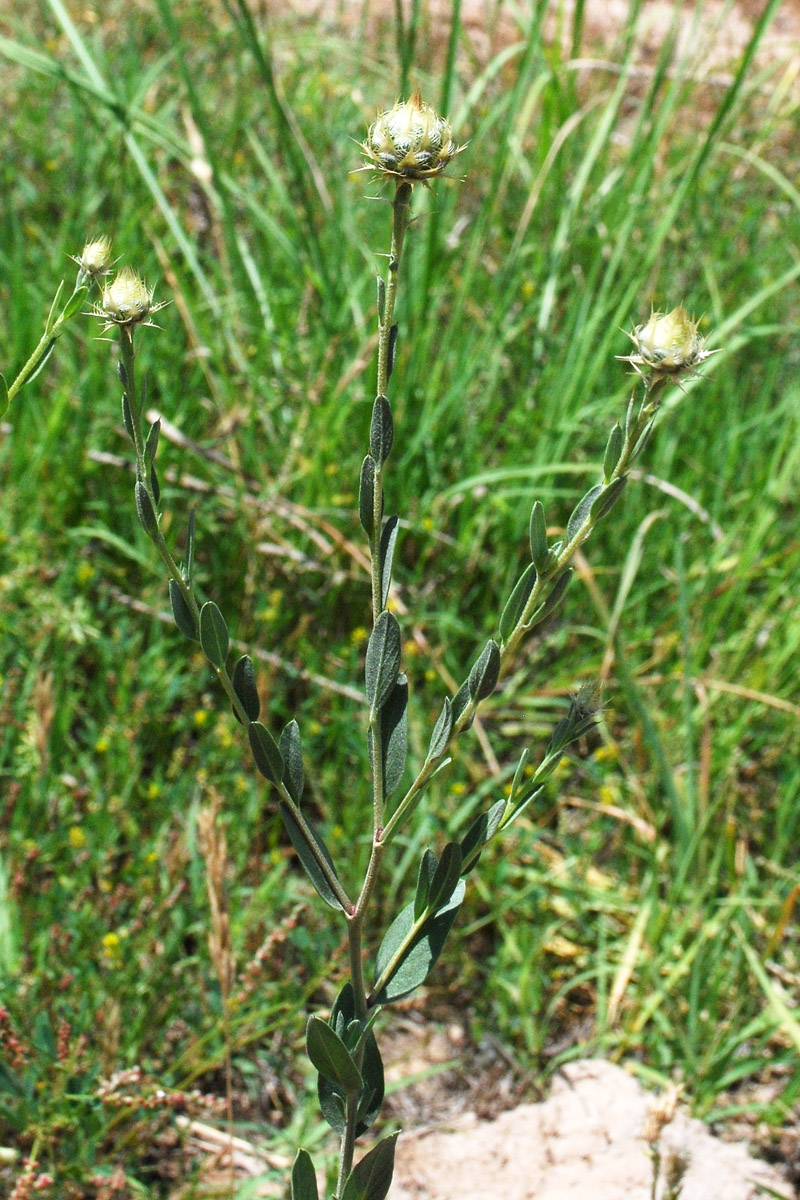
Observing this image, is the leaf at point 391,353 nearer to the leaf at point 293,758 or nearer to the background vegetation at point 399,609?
the leaf at point 293,758

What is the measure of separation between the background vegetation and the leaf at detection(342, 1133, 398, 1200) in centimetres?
45

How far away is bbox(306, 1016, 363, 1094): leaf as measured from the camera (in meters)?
0.87

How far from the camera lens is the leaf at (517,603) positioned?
34.4 inches

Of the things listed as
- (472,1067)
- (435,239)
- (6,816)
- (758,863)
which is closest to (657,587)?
(758,863)

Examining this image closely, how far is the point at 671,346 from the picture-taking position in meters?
0.77

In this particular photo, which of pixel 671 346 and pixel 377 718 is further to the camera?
pixel 377 718

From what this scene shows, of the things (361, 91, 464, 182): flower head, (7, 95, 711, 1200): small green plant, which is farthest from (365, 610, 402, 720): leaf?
(361, 91, 464, 182): flower head

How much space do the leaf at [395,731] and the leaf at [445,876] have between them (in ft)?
0.28

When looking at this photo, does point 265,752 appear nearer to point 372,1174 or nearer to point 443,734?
point 443,734

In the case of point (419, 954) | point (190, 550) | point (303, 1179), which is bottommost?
point (303, 1179)

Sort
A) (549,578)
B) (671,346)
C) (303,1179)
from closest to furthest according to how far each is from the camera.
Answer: (671,346)
(549,578)
(303,1179)

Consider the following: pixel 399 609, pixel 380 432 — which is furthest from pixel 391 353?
pixel 399 609

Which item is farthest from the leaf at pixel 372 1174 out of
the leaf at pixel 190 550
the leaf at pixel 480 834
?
the leaf at pixel 190 550

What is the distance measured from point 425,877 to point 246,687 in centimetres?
21
